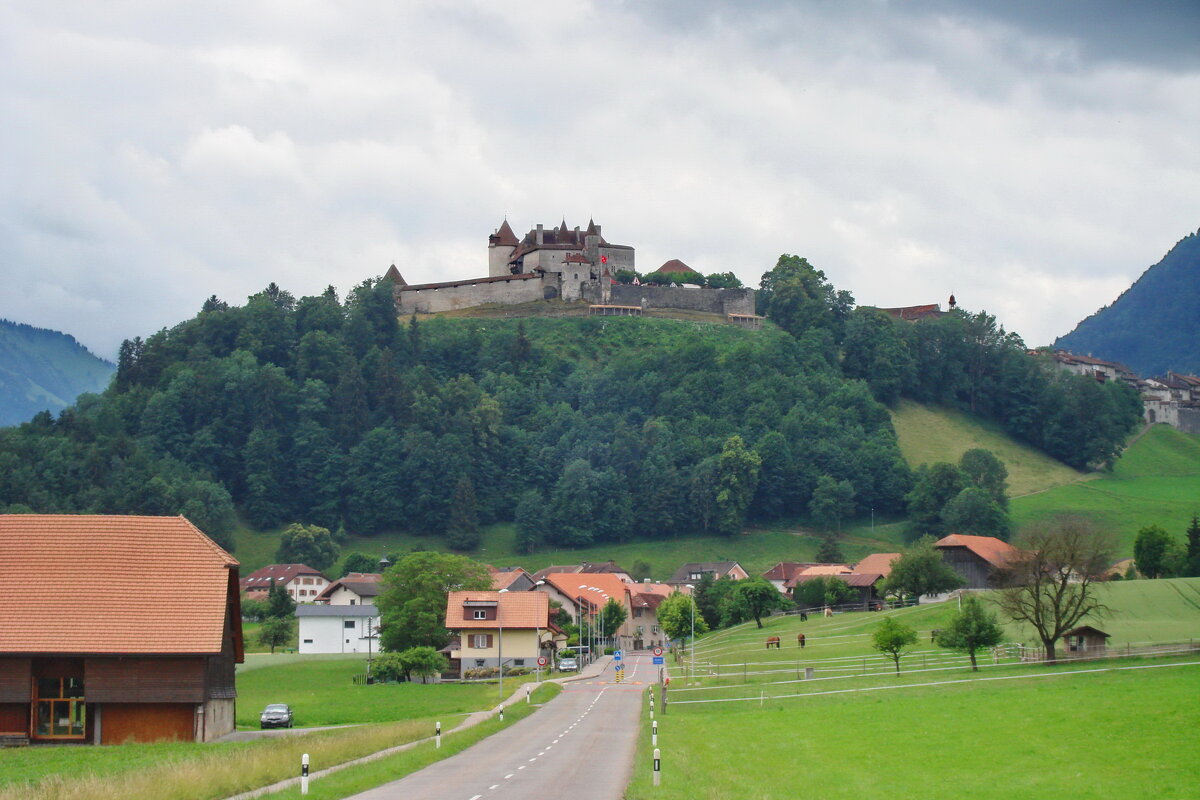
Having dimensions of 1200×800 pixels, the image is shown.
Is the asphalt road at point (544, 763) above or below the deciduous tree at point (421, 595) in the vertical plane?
below

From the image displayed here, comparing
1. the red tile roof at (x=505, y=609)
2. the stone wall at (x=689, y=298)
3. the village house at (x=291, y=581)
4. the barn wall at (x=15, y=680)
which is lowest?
the barn wall at (x=15, y=680)

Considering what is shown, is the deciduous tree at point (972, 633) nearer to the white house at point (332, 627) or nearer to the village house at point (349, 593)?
the white house at point (332, 627)

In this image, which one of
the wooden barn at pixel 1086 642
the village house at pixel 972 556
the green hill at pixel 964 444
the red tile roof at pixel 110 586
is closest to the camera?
the red tile roof at pixel 110 586

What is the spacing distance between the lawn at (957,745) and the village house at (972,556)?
53.0m

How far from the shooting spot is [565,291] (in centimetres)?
17725

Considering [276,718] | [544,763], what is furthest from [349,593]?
[544,763]

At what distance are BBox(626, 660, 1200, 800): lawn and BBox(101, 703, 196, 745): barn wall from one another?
1256 cm

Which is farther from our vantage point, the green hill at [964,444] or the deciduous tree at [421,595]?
the green hill at [964,444]

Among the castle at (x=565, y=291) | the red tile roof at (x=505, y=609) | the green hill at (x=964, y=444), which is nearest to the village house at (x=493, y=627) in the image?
the red tile roof at (x=505, y=609)

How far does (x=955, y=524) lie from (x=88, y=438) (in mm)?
87101

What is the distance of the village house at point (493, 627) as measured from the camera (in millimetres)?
73750

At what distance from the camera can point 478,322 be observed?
172750 millimetres

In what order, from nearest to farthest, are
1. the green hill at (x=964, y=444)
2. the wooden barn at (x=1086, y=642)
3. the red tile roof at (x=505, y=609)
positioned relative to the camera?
the wooden barn at (x=1086, y=642)
the red tile roof at (x=505, y=609)
the green hill at (x=964, y=444)

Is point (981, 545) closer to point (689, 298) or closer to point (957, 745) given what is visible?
point (957, 745)
